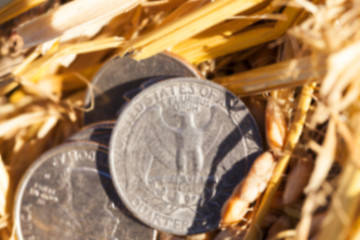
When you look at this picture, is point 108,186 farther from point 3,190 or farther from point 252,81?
point 252,81

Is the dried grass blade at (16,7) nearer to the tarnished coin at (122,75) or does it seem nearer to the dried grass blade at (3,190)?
the tarnished coin at (122,75)

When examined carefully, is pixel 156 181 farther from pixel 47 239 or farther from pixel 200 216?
pixel 47 239

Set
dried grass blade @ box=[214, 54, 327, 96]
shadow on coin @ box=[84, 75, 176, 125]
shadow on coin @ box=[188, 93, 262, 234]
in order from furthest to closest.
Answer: shadow on coin @ box=[84, 75, 176, 125], shadow on coin @ box=[188, 93, 262, 234], dried grass blade @ box=[214, 54, 327, 96]

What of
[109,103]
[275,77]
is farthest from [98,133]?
[275,77]

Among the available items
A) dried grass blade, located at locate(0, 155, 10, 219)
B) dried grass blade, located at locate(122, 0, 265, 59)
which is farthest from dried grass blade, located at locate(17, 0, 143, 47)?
dried grass blade, located at locate(0, 155, 10, 219)

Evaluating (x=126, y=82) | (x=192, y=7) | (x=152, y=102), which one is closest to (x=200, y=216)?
(x=152, y=102)

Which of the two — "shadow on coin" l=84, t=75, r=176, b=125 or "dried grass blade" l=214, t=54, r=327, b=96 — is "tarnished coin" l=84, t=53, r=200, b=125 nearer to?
"shadow on coin" l=84, t=75, r=176, b=125
